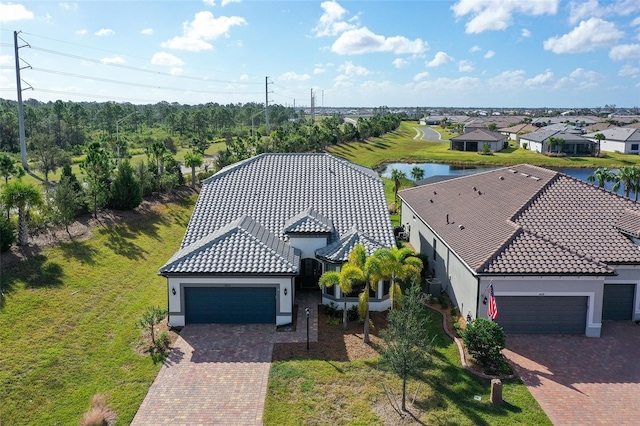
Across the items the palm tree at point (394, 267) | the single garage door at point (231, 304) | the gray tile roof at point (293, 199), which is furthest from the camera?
the gray tile roof at point (293, 199)

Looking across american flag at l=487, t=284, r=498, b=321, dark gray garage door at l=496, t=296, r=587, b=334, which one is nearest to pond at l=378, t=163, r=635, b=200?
dark gray garage door at l=496, t=296, r=587, b=334

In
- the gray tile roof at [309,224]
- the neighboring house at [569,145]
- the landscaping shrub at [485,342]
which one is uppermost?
the neighboring house at [569,145]

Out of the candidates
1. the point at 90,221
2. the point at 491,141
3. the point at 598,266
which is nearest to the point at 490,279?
the point at 598,266

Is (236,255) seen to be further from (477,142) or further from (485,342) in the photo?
(477,142)

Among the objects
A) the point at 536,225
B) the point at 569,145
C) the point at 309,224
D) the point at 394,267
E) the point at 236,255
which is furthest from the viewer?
the point at 569,145

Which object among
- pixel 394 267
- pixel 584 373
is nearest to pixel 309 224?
pixel 394 267

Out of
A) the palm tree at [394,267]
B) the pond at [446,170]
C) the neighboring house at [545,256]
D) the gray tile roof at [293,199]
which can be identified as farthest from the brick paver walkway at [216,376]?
the pond at [446,170]

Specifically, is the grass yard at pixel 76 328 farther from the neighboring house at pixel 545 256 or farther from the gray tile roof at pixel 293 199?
the neighboring house at pixel 545 256
